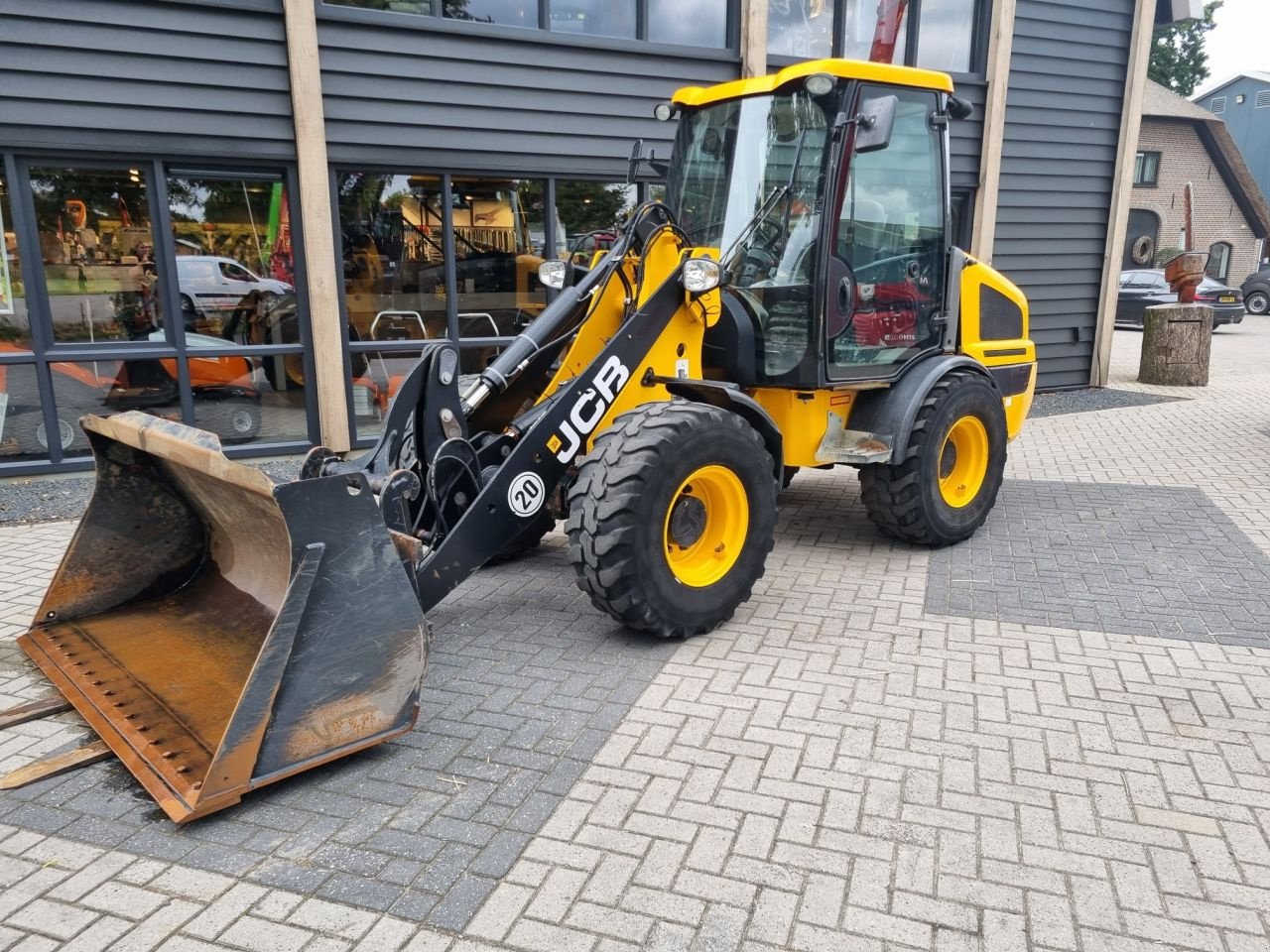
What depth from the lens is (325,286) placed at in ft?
23.6

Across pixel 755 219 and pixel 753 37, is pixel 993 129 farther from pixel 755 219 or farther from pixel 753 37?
pixel 755 219

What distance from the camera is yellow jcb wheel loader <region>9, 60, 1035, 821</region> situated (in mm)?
2963

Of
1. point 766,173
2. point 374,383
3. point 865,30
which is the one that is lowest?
point 374,383

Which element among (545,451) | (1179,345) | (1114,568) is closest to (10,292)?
(545,451)

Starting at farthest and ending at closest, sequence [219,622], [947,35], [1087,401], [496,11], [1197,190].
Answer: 1. [1197,190]
2. [1087,401]
3. [947,35]
4. [496,11]
5. [219,622]

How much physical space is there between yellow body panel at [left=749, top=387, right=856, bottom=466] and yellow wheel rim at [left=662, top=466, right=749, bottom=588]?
95 cm

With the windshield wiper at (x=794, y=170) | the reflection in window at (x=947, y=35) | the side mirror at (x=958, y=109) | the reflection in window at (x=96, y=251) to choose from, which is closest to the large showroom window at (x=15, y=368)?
the reflection in window at (x=96, y=251)

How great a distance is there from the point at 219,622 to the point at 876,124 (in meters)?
3.67

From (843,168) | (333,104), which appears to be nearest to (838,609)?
(843,168)

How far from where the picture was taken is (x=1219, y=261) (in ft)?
105

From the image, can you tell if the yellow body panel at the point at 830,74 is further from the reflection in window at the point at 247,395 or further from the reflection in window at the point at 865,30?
the reflection in window at the point at 865,30

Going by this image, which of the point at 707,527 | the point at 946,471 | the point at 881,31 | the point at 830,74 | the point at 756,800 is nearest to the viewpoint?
the point at 756,800

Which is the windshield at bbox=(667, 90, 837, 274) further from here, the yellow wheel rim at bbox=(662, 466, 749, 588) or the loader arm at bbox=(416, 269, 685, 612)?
the yellow wheel rim at bbox=(662, 466, 749, 588)

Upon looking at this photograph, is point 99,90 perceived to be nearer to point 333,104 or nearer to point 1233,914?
point 333,104
